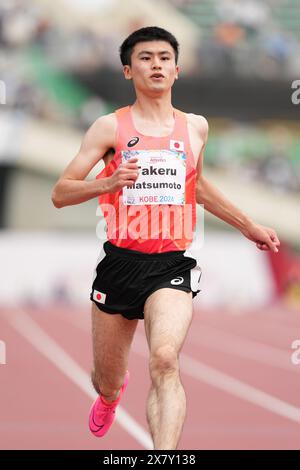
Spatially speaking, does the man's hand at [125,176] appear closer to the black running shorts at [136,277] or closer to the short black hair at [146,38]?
the black running shorts at [136,277]

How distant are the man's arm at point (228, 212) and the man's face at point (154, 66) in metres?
0.33

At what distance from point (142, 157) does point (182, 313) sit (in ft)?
2.37

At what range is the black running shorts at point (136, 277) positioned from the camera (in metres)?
4.68

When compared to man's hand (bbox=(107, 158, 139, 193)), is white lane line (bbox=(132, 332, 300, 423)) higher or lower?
lower

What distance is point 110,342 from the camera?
495 cm

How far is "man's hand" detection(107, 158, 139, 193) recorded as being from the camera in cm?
420

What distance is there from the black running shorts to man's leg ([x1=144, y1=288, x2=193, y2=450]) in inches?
5.3

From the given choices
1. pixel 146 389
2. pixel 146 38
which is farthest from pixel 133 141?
pixel 146 389

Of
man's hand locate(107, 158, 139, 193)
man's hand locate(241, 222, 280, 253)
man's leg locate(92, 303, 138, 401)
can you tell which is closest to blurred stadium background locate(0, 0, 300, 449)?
man's leg locate(92, 303, 138, 401)

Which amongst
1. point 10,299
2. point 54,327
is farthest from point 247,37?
point 54,327

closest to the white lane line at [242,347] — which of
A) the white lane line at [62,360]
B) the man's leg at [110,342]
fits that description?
the white lane line at [62,360]

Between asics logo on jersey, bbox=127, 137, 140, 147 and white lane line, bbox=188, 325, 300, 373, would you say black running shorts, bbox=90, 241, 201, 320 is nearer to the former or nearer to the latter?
asics logo on jersey, bbox=127, 137, 140, 147
